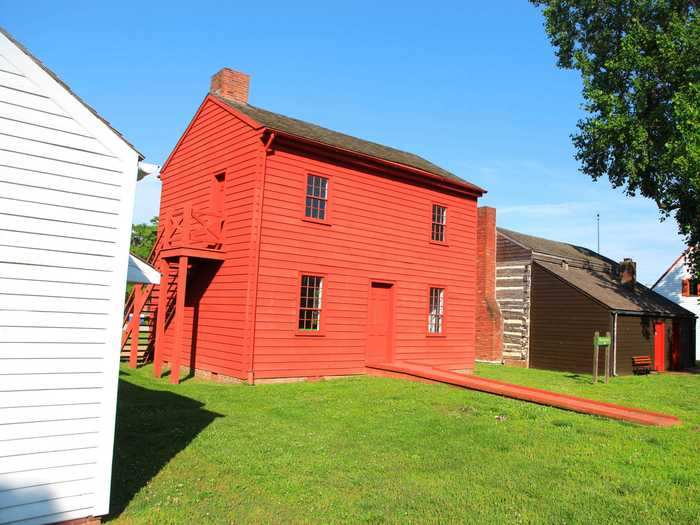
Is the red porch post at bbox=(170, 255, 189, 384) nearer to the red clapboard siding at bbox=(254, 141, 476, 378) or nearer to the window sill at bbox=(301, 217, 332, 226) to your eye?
the red clapboard siding at bbox=(254, 141, 476, 378)

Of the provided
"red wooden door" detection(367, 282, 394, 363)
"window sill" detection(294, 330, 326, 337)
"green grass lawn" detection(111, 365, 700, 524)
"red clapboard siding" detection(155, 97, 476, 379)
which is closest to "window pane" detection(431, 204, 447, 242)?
"red clapboard siding" detection(155, 97, 476, 379)

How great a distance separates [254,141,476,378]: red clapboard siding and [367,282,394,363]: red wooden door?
274 millimetres

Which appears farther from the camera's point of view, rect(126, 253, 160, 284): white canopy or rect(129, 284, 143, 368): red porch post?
rect(129, 284, 143, 368): red porch post

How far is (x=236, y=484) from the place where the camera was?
6.91 meters

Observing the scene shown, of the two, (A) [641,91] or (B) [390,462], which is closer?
(B) [390,462]

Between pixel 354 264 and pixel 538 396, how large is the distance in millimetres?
6829

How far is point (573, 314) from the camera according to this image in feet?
81.5

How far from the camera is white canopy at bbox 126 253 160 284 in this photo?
7273mm

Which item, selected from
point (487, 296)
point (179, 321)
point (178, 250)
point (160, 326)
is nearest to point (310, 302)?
point (179, 321)

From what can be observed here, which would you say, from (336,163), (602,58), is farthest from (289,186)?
(602,58)

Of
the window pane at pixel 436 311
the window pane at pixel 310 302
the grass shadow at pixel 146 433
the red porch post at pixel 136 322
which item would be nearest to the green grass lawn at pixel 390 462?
the grass shadow at pixel 146 433

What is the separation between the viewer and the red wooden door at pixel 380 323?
17.7 metres

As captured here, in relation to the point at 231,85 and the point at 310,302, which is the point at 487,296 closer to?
the point at 310,302

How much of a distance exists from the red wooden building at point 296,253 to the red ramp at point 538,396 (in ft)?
5.14
